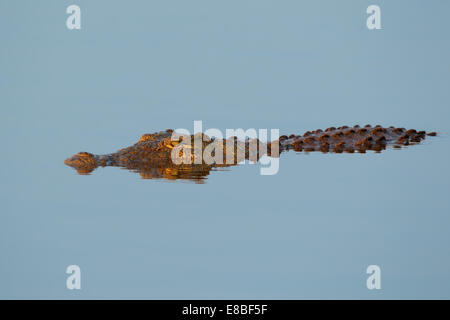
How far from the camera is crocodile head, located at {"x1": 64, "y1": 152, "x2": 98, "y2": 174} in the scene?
18.1 metres

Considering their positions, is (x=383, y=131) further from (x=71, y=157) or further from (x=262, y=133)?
(x=71, y=157)

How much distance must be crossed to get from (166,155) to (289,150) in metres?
3.47

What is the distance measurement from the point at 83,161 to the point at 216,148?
3168 millimetres

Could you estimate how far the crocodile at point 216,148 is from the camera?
1811 centimetres

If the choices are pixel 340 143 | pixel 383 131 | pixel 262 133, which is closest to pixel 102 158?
pixel 262 133

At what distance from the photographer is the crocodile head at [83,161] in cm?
1812

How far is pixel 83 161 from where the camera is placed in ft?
60.0

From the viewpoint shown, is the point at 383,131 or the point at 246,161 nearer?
the point at 246,161

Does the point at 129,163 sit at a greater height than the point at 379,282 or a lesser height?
greater

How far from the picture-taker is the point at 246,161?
62.4 feet

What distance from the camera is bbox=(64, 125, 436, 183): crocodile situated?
18.1 metres

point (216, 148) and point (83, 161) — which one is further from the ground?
point (216, 148)

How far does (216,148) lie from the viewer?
1891cm

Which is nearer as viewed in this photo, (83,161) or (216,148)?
(83,161)
